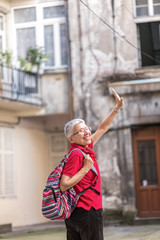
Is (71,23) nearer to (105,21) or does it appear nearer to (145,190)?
(105,21)

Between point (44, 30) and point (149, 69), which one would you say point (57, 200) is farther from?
point (44, 30)

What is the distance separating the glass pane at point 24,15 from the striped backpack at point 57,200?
9318 mm

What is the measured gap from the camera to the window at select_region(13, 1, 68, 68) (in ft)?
38.6

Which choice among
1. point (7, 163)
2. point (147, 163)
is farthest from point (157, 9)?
point (7, 163)

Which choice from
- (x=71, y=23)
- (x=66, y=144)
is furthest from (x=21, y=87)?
(x=66, y=144)

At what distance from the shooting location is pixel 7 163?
11898mm

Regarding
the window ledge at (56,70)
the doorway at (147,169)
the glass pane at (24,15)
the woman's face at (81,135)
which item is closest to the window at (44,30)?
the glass pane at (24,15)

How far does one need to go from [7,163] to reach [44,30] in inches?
122

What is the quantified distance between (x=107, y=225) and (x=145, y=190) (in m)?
1.07

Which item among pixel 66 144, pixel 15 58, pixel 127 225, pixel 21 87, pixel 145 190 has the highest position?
pixel 15 58

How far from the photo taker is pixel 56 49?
11.8 meters

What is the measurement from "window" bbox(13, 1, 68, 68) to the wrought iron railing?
21.8 inches

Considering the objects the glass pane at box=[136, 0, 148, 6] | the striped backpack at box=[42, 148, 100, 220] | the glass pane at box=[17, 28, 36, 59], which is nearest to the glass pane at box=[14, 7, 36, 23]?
the glass pane at box=[17, 28, 36, 59]

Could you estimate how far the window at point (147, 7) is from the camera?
11102mm
